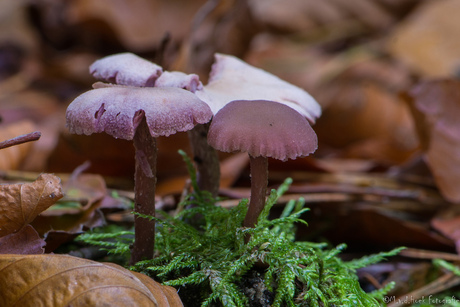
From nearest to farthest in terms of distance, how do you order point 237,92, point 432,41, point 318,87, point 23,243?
point 23,243
point 237,92
point 318,87
point 432,41

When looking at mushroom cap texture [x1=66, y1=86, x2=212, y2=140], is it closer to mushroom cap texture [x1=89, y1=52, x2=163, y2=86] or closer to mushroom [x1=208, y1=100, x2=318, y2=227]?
mushroom [x1=208, y1=100, x2=318, y2=227]

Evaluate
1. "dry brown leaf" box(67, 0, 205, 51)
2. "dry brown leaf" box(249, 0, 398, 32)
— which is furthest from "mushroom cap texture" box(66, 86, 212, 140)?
"dry brown leaf" box(249, 0, 398, 32)

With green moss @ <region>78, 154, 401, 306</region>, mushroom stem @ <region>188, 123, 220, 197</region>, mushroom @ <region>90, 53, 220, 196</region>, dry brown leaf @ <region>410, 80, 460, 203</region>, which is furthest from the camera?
dry brown leaf @ <region>410, 80, 460, 203</region>

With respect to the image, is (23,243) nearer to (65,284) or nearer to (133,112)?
(65,284)

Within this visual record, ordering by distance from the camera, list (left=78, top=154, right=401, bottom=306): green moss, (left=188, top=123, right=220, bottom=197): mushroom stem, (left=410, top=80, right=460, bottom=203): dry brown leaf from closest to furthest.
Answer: (left=78, top=154, right=401, bottom=306): green moss < (left=188, top=123, right=220, bottom=197): mushroom stem < (left=410, top=80, right=460, bottom=203): dry brown leaf

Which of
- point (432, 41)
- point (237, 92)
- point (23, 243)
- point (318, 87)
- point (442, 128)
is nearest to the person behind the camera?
point (23, 243)

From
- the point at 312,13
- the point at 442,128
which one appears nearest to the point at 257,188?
the point at 442,128
